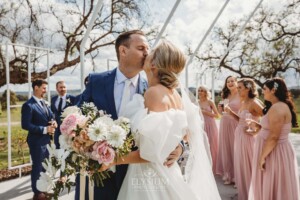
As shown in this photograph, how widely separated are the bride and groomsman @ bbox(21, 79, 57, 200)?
114 inches

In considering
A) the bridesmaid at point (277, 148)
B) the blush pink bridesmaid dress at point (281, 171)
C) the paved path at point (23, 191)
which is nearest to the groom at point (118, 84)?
the bridesmaid at point (277, 148)

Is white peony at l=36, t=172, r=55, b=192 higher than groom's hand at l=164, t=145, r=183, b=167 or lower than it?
lower

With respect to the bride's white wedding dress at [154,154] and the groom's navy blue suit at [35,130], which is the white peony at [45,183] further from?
the groom's navy blue suit at [35,130]

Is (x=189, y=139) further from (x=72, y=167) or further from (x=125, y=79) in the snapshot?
(x=72, y=167)

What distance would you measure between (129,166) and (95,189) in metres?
0.25

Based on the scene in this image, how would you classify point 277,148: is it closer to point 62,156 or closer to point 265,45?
point 62,156

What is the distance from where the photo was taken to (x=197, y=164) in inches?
99.1

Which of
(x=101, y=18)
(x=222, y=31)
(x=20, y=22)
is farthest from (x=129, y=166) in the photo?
(x=222, y=31)

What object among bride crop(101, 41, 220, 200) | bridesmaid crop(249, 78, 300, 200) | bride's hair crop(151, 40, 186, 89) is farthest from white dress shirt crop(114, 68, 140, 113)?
bridesmaid crop(249, 78, 300, 200)

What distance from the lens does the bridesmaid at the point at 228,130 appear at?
5.83m

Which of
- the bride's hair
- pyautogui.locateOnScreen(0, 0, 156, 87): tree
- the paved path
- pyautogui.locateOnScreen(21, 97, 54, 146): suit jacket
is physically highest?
pyautogui.locateOnScreen(0, 0, 156, 87): tree

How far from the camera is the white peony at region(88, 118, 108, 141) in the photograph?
1662 mm

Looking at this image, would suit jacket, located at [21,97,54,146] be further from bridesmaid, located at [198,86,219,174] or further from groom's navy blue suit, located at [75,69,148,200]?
bridesmaid, located at [198,86,219,174]

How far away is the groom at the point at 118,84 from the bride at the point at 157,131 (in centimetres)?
8
